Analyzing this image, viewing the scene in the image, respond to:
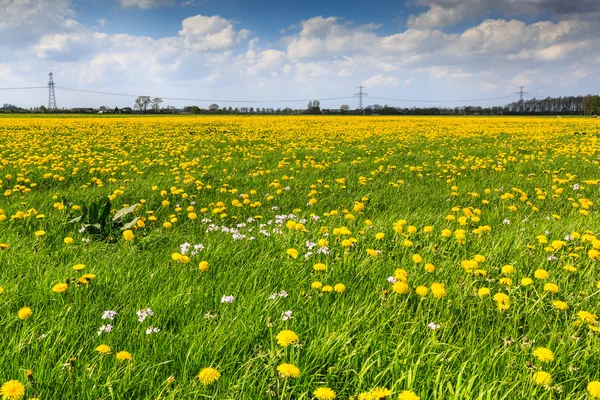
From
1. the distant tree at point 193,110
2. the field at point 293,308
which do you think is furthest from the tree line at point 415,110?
the field at point 293,308

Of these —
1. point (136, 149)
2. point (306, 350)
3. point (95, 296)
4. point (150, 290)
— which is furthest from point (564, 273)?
point (136, 149)

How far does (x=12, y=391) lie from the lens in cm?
123

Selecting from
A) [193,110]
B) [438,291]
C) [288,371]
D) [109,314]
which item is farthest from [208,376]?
[193,110]

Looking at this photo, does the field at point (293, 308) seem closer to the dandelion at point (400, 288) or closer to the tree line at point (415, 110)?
the dandelion at point (400, 288)

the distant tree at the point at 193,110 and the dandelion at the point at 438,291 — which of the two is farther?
the distant tree at the point at 193,110

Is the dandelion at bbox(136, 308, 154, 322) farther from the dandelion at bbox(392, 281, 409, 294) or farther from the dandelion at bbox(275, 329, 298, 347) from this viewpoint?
the dandelion at bbox(392, 281, 409, 294)

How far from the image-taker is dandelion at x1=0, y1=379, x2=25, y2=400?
1.22 m

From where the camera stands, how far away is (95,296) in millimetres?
2113

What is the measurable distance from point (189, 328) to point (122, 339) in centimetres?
31

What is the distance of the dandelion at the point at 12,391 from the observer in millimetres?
1224

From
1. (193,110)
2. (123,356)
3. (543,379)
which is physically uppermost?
(193,110)

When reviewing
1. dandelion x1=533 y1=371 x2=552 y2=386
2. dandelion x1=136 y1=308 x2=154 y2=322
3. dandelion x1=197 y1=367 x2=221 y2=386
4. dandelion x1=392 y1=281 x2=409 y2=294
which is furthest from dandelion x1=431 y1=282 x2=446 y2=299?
dandelion x1=136 y1=308 x2=154 y2=322

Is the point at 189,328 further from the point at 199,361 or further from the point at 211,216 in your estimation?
the point at 211,216

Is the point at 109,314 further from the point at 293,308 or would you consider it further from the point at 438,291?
the point at 438,291
